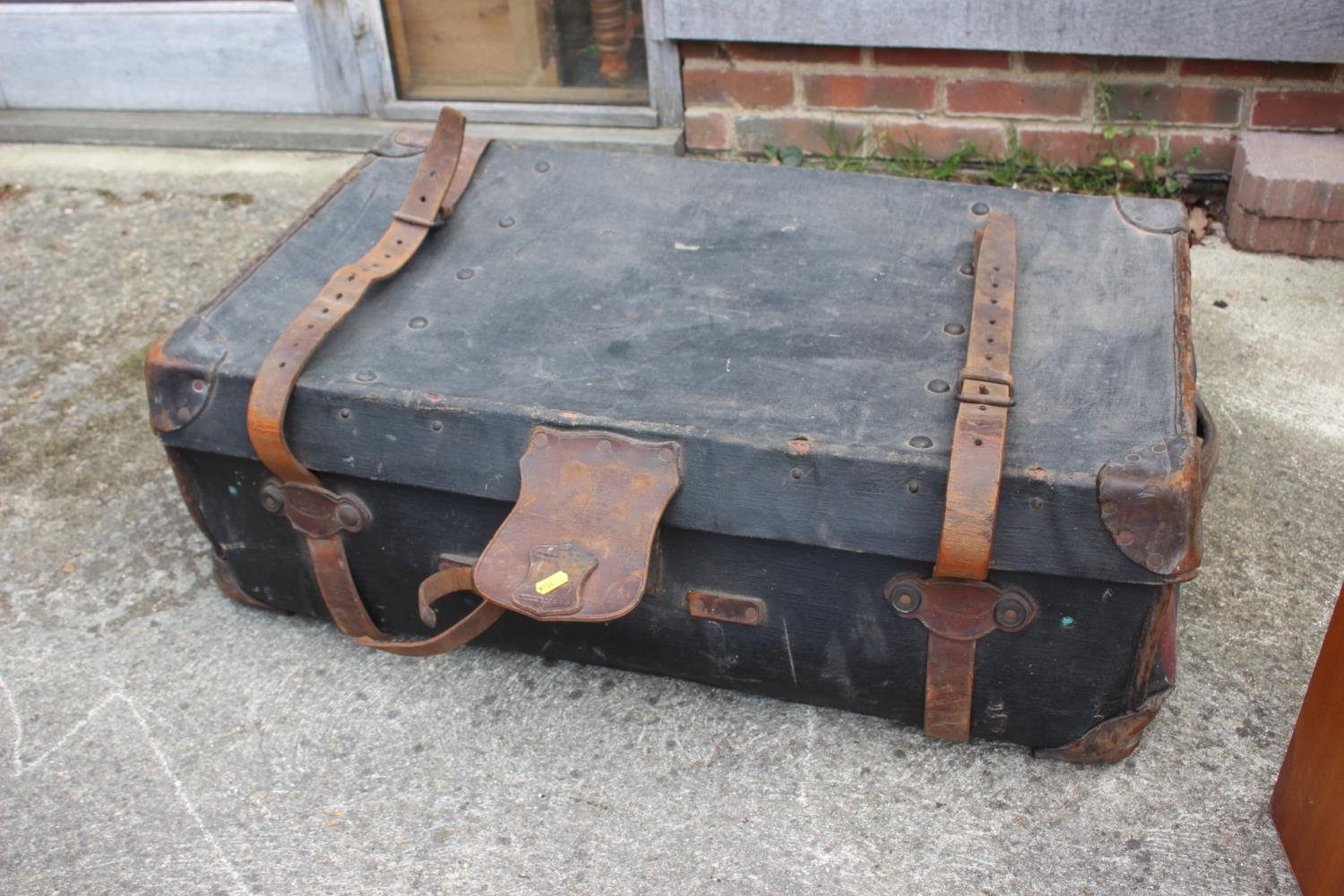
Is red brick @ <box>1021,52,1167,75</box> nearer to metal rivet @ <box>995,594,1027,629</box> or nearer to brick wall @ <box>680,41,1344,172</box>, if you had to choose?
brick wall @ <box>680,41,1344,172</box>

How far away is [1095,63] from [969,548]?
60.1 inches

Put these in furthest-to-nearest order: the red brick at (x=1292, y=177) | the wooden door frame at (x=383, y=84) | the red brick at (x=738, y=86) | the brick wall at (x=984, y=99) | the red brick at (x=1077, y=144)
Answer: the wooden door frame at (x=383, y=84)
the red brick at (x=738, y=86)
the red brick at (x=1077, y=144)
the brick wall at (x=984, y=99)
the red brick at (x=1292, y=177)

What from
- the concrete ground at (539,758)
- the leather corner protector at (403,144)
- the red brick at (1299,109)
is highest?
the leather corner protector at (403,144)

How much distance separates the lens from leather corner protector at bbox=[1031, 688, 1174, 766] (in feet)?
4.42

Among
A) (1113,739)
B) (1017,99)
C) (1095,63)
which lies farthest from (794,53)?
(1113,739)

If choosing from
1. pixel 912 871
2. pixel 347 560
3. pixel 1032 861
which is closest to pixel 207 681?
pixel 347 560

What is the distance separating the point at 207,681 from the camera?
1.57 m

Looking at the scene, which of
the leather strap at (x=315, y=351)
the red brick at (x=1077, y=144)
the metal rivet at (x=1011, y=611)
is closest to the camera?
the metal rivet at (x=1011, y=611)

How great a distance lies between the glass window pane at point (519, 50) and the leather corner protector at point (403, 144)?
89 centimetres

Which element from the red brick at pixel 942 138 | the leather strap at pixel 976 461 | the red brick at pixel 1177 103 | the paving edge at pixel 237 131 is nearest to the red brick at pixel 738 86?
the paving edge at pixel 237 131

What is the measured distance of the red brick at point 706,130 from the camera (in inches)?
102

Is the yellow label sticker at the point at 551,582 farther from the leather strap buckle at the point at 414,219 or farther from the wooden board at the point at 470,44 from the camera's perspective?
the wooden board at the point at 470,44

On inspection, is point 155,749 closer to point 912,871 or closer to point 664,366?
point 664,366

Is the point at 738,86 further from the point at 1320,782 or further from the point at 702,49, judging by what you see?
the point at 1320,782
